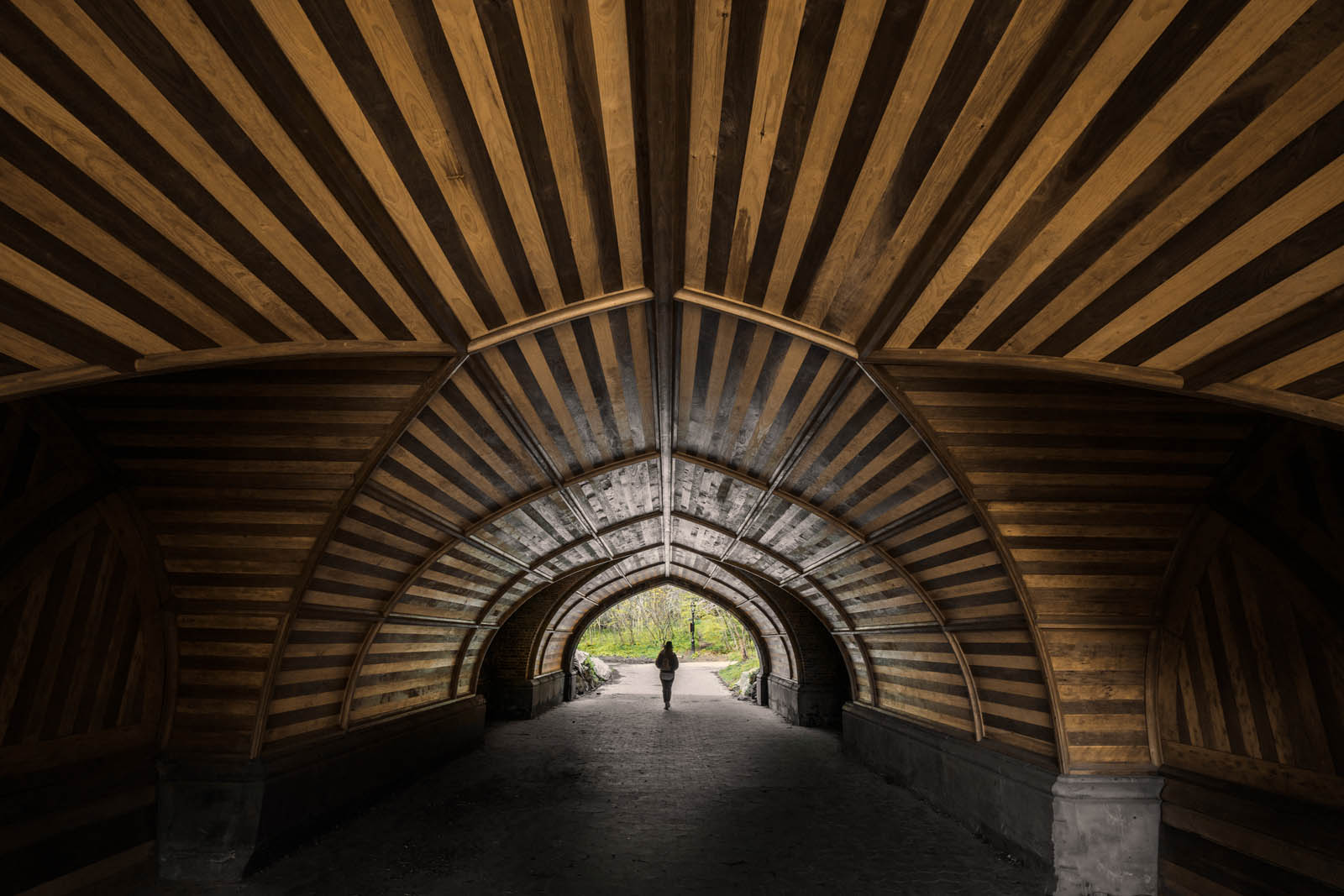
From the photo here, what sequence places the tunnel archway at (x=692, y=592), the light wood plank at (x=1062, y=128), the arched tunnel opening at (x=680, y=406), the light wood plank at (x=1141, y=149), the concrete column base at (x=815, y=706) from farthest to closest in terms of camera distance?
the tunnel archway at (x=692, y=592), the concrete column base at (x=815, y=706), the arched tunnel opening at (x=680, y=406), the light wood plank at (x=1062, y=128), the light wood plank at (x=1141, y=149)

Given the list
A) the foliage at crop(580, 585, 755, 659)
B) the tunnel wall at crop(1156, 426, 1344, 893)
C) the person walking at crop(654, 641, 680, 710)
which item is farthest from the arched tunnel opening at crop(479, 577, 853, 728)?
the foliage at crop(580, 585, 755, 659)

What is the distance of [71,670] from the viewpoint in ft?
17.6

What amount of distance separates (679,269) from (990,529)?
3911mm

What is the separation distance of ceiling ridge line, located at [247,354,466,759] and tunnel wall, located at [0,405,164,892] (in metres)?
0.98

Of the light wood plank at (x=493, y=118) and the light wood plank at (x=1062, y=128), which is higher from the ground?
the light wood plank at (x=493, y=118)

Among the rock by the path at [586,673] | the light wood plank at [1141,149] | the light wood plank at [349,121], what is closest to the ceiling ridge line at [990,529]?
the light wood plank at [1141,149]

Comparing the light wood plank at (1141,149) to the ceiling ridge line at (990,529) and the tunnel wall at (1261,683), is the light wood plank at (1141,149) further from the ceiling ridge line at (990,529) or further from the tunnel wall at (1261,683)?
the tunnel wall at (1261,683)

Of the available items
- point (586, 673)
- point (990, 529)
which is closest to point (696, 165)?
point (990, 529)

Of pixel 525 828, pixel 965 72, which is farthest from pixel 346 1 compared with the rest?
pixel 525 828

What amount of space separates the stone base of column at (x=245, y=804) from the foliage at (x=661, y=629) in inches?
1490

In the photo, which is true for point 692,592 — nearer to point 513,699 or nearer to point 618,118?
point 513,699

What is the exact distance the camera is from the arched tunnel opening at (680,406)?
2.39 metres

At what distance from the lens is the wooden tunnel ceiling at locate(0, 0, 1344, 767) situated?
2.27 m

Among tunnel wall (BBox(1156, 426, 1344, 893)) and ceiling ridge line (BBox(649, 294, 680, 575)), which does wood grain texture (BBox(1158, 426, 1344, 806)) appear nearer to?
tunnel wall (BBox(1156, 426, 1344, 893))
